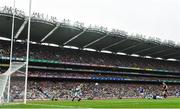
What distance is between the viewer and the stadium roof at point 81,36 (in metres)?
64.1

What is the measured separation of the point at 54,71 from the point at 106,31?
41.2 ft

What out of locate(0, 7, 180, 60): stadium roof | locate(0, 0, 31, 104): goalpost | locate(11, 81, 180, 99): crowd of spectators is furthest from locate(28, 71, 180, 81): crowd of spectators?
locate(0, 0, 31, 104): goalpost

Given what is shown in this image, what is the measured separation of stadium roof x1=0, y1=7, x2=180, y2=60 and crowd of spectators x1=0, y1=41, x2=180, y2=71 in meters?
1.54

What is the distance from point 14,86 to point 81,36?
139 ft

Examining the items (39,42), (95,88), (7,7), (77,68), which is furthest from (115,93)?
(7,7)

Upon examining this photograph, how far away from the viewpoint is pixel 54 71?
77.9 meters

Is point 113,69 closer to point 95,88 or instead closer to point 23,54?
point 95,88

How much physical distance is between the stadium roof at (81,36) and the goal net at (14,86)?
28201 millimetres

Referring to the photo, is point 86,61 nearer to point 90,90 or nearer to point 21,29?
point 90,90

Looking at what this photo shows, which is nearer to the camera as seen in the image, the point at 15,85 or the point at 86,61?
the point at 15,85

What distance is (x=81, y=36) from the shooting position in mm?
74750

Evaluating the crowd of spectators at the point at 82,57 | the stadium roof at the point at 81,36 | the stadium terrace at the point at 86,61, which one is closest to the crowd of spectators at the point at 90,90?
the stadium terrace at the point at 86,61

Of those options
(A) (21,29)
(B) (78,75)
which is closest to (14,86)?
(A) (21,29)

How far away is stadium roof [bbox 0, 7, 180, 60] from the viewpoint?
64062 millimetres
